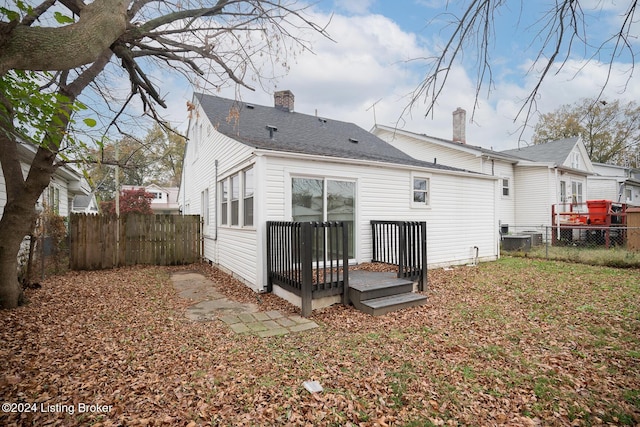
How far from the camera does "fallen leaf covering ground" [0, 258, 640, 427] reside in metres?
2.50

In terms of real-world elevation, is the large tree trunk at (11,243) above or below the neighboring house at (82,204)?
below

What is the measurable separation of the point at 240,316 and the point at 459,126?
16.8 meters

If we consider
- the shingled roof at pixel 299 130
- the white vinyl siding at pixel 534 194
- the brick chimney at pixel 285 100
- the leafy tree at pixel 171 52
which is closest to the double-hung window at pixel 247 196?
the shingled roof at pixel 299 130

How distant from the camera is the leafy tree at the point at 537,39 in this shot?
2289 mm

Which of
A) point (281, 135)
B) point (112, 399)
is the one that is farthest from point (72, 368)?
point (281, 135)

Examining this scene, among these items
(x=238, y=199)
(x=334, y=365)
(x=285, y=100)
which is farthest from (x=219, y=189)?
(x=334, y=365)

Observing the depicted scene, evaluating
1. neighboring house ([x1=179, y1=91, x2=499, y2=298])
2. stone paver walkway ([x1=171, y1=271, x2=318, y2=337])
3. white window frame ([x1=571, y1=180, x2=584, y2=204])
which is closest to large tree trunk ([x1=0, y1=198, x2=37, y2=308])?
stone paver walkway ([x1=171, y1=271, x2=318, y2=337])

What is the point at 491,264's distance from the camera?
376 inches

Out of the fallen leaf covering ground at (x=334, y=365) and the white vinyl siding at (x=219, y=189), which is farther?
the white vinyl siding at (x=219, y=189)

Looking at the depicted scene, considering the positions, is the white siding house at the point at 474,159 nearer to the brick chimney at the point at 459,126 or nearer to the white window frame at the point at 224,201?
the brick chimney at the point at 459,126

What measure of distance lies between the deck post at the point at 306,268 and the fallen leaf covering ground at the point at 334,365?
1.07 feet

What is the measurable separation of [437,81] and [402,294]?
393 cm

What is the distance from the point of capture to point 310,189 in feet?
22.0

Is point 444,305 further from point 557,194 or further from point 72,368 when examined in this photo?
point 557,194
